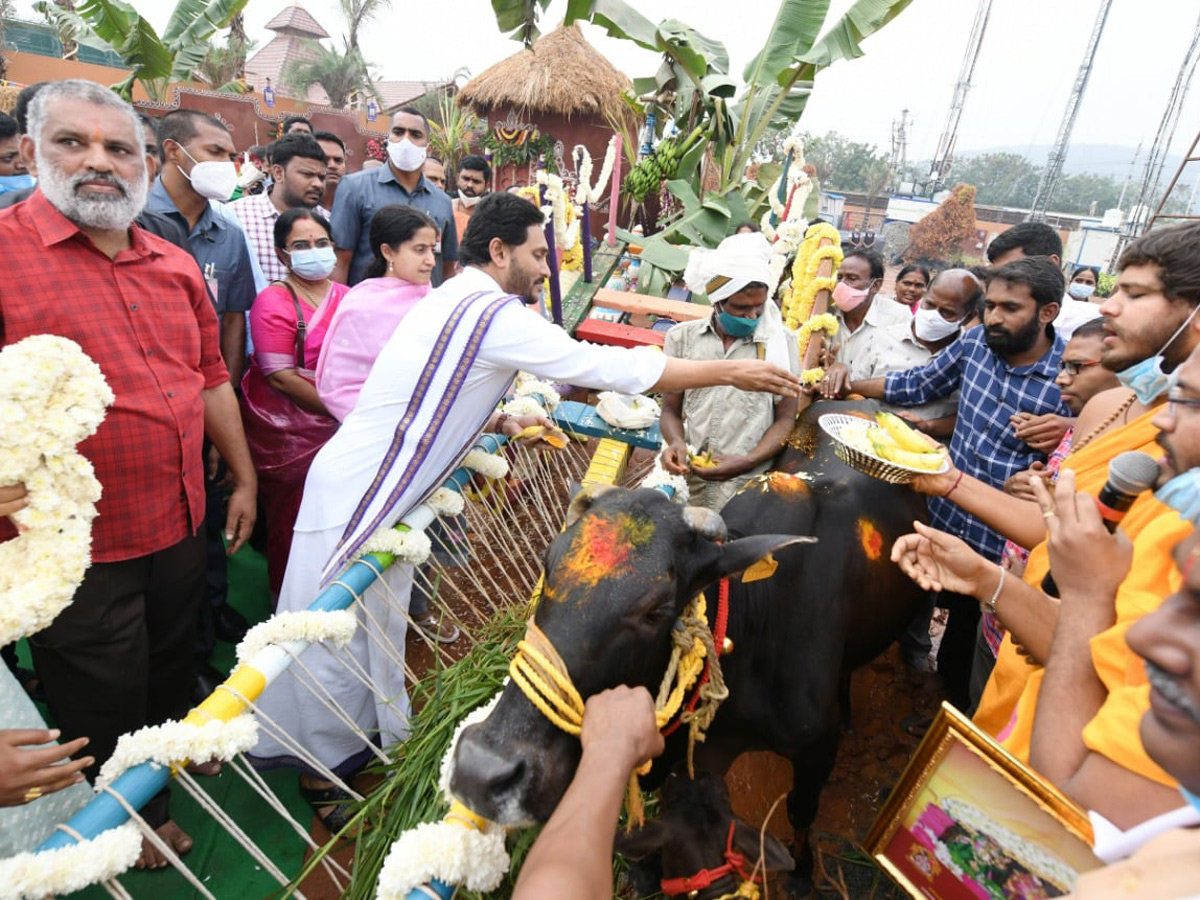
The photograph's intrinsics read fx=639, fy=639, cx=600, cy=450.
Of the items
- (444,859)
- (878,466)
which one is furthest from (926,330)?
(444,859)

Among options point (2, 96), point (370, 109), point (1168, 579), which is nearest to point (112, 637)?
point (1168, 579)

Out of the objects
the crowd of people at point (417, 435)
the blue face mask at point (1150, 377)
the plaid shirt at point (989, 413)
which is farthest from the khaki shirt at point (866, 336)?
the blue face mask at point (1150, 377)

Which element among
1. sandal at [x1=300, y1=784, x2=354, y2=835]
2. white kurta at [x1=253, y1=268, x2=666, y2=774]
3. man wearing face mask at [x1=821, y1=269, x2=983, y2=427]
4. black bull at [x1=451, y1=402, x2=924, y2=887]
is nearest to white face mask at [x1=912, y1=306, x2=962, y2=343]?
man wearing face mask at [x1=821, y1=269, x2=983, y2=427]

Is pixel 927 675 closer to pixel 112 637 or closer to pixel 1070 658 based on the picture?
pixel 1070 658

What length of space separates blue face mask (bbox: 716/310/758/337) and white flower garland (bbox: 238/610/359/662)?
2.39 metres

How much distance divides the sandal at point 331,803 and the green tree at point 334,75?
42.1 meters

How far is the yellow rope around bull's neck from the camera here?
5.35ft

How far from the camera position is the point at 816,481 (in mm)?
3131

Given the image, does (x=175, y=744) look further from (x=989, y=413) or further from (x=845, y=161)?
(x=845, y=161)

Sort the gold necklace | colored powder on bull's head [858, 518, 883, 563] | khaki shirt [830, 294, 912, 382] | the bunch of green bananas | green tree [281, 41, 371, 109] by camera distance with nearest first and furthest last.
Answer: colored powder on bull's head [858, 518, 883, 563] < the gold necklace < khaki shirt [830, 294, 912, 382] < the bunch of green bananas < green tree [281, 41, 371, 109]

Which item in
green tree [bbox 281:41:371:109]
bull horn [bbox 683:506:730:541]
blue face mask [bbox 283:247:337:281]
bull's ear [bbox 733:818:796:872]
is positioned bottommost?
bull's ear [bbox 733:818:796:872]

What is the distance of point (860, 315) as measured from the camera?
227 inches

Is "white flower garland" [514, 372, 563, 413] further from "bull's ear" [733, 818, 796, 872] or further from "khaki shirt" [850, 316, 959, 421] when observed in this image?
"bull's ear" [733, 818, 796, 872]

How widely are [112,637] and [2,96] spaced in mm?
17449
